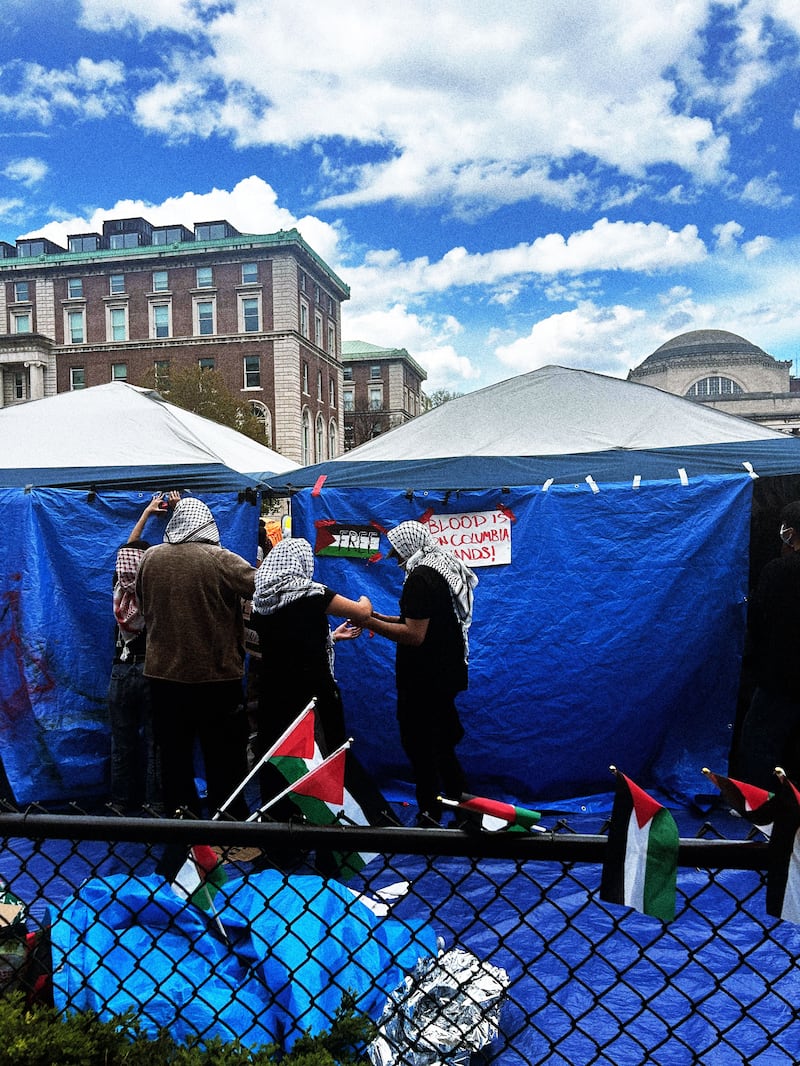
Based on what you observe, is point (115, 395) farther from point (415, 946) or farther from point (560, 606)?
point (415, 946)

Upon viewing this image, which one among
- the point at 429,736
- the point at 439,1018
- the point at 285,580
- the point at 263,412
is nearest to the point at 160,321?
the point at 263,412

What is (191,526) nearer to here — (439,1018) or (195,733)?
(195,733)

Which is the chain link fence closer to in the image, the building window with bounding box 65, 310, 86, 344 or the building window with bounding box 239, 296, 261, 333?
Answer: the building window with bounding box 239, 296, 261, 333

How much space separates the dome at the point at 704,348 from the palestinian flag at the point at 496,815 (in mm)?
72929

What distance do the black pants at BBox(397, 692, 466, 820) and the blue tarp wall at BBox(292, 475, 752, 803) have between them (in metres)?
0.86

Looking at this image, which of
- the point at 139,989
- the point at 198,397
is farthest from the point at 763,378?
the point at 139,989

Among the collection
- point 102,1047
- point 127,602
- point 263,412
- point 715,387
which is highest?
point 715,387

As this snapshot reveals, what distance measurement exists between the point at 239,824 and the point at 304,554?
2683mm

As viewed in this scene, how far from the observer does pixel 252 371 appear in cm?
4525

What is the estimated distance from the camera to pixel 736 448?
5.26 metres

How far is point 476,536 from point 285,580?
1744mm

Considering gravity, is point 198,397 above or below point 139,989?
above

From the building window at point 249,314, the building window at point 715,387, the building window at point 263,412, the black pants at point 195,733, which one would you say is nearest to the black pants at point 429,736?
the black pants at point 195,733

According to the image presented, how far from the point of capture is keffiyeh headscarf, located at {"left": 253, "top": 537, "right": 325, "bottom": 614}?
4059mm
